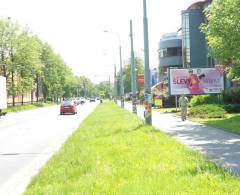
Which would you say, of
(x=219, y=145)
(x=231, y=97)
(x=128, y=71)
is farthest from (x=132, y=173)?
(x=128, y=71)

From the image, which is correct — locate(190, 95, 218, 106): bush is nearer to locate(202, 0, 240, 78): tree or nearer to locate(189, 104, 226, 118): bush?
locate(189, 104, 226, 118): bush

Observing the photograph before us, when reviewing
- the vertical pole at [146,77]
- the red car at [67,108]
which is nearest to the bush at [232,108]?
the vertical pole at [146,77]

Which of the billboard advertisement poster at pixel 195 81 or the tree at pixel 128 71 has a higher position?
the tree at pixel 128 71

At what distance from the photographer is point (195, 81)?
152ft

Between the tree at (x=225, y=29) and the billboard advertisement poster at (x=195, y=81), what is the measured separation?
17.3m

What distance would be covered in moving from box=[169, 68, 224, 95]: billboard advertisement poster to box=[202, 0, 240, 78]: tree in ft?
56.8

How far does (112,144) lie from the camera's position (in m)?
15.9

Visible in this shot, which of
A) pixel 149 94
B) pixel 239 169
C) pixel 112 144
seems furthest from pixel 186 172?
pixel 149 94

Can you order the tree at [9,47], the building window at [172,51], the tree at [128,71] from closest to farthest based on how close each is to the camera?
the tree at [9,47] → the building window at [172,51] → the tree at [128,71]

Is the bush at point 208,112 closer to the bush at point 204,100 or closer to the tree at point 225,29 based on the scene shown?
the tree at point 225,29

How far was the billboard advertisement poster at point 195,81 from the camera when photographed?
46031 mm

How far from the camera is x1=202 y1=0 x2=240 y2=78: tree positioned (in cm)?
2580

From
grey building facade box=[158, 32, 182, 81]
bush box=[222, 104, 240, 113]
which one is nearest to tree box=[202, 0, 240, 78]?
bush box=[222, 104, 240, 113]

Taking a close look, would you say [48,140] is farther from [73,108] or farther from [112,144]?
[73,108]
